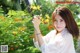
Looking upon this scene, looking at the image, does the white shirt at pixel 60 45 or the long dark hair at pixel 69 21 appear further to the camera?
the long dark hair at pixel 69 21

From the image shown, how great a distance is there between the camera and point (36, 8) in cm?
714

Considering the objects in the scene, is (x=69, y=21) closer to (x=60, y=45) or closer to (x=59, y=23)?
(x=59, y=23)

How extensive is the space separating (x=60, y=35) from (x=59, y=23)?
15 centimetres

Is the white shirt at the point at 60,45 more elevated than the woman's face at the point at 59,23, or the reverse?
the woman's face at the point at 59,23

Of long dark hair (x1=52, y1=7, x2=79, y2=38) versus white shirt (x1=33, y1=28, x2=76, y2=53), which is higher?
long dark hair (x1=52, y1=7, x2=79, y2=38)

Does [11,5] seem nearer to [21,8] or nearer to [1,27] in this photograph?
[21,8]

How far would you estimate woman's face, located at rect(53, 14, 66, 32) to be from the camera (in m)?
3.41

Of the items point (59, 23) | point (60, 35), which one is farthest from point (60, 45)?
point (59, 23)

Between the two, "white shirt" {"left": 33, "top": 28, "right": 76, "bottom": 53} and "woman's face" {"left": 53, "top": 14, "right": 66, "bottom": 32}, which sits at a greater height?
"woman's face" {"left": 53, "top": 14, "right": 66, "bottom": 32}

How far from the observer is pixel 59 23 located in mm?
3432

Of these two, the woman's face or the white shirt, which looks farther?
the woman's face

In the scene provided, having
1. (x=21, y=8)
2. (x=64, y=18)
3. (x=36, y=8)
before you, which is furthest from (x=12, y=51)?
(x=21, y=8)

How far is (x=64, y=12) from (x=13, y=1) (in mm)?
7274

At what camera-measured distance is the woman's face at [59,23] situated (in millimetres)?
3410
